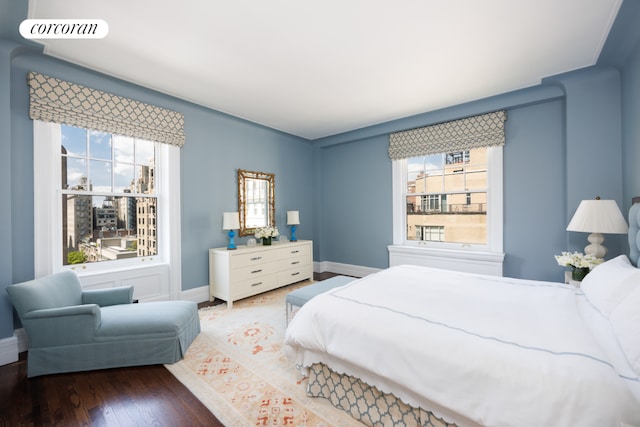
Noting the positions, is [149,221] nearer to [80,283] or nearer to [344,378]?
[80,283]

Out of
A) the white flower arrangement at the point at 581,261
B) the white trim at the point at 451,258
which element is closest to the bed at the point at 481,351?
the white flower arrangement at the point at 581,261

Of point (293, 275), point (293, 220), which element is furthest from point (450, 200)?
point (293, 275)

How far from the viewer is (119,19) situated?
6.63 ft

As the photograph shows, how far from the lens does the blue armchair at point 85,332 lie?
2000 mm

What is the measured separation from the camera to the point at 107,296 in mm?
2516

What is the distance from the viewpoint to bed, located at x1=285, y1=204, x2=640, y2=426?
3.33ft

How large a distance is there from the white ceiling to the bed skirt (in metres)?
2.51

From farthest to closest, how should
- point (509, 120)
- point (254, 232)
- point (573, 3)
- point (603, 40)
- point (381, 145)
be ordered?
point (381, 145), point (254, 232), point (509, 120), point (603, 40), point (573, 3)

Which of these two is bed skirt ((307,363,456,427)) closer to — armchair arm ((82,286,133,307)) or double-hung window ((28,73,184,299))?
armchair arm ((82,286,133,307))

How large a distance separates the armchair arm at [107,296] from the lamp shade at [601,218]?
14.0ft

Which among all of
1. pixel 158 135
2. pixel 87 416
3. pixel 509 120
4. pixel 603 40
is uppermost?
pixel 603 40

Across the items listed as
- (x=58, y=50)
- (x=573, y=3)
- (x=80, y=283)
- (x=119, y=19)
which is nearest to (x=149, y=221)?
(x=80, y=283)

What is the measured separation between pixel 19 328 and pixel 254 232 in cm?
262

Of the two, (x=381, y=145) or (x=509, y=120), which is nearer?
(x=509, y=120)
